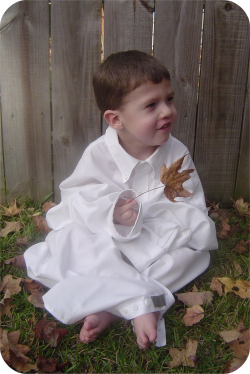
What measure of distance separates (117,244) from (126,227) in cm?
13

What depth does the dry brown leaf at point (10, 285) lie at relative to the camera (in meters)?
2.04

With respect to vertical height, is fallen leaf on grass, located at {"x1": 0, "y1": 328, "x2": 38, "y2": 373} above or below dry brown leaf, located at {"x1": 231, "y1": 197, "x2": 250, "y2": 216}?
below

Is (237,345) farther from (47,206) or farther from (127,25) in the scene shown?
(127,25)

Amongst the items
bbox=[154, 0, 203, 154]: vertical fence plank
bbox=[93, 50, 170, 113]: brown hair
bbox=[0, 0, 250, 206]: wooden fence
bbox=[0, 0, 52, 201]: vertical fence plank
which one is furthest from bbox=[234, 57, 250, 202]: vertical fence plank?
bbox=[0, 0, 52, 201]: vertical fence plank

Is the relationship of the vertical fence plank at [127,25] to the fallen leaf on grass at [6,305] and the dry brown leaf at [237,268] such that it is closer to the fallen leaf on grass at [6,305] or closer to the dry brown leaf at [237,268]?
the dry brown leaf at [237,268]

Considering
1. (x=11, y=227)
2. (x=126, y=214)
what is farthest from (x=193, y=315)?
(x=11, y=227)

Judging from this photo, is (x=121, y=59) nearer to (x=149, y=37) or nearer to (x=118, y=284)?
(x=149, y=37)

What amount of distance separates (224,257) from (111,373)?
4.05 ft

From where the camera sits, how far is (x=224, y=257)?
95.7 inches

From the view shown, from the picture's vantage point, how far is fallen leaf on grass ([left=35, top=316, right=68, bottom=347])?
1.70 metres

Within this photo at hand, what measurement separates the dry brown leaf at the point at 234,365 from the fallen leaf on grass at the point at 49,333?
83 cm

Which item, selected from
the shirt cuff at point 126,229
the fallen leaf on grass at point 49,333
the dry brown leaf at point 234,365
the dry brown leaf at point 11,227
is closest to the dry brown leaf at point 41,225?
the dry brown leaf at point 11,227

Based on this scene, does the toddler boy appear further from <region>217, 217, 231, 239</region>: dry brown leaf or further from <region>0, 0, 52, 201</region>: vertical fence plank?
<region>0, 0, 52, 201</region>: vertical fence plank

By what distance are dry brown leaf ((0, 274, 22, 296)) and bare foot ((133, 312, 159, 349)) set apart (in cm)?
80
